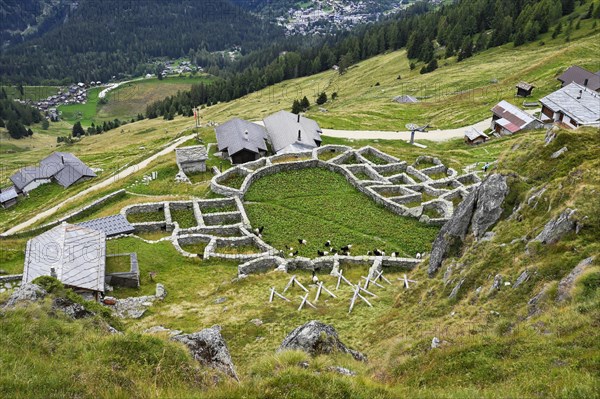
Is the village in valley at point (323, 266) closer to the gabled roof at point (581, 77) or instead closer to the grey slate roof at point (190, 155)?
the grey slate roof at point (190, 155)

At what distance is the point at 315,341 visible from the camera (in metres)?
19.2

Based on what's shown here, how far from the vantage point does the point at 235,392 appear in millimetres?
13180

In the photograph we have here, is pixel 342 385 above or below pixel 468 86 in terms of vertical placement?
above

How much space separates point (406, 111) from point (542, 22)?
72.9 m

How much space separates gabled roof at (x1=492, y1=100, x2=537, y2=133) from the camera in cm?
7606

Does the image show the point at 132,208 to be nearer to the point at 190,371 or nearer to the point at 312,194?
the point at 312,194

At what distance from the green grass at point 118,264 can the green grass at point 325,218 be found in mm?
13344

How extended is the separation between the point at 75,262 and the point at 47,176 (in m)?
68.1

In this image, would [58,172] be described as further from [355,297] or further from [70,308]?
[70,308]

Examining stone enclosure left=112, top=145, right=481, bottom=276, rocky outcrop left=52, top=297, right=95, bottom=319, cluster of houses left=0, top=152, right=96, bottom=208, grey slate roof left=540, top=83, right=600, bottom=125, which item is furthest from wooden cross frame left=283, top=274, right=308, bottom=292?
cluster of houses left=0, top=152, right=96, bottom=208

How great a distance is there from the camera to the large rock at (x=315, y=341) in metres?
19.1

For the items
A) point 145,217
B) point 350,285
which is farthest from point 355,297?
point 145,217

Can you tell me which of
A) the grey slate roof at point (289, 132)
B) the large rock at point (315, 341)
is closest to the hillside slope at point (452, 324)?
the large rock at point (315, 341)

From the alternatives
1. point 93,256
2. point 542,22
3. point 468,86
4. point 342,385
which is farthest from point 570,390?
point 542,22
